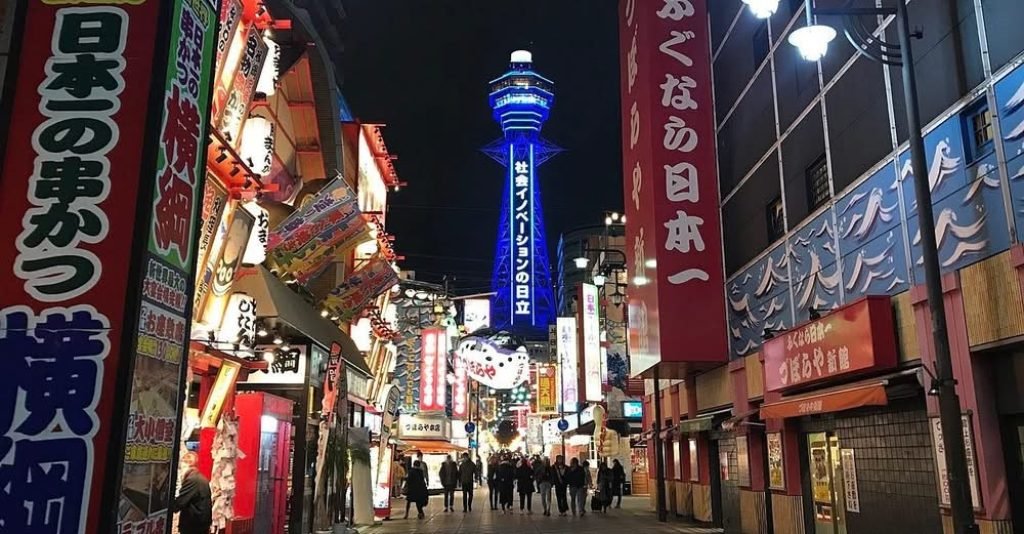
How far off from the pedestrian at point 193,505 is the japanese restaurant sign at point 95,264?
3.12 meters

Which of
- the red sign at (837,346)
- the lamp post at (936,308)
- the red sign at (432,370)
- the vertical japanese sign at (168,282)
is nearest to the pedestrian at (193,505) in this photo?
the vertical japanese sign at (168,282)

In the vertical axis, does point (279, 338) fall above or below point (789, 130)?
below

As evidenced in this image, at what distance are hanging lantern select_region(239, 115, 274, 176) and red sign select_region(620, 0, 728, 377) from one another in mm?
8457

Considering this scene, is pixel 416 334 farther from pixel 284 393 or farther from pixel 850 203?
pixel 850 203

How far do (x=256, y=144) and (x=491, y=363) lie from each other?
69.7ft

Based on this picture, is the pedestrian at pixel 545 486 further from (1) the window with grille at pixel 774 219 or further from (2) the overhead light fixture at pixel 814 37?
(2) the overhead light fixture at pixel 814 37

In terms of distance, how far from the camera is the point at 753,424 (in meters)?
16.2

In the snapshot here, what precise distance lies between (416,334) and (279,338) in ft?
70.6

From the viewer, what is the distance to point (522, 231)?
291 ft

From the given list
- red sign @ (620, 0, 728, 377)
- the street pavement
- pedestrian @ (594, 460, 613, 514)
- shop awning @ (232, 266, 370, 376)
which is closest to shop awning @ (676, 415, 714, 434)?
red sign @ (620, 0, 728, 377)

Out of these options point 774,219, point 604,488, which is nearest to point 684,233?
point 774,219

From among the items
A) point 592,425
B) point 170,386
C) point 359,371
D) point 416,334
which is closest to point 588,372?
point 592,425

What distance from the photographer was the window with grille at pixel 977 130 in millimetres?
8724

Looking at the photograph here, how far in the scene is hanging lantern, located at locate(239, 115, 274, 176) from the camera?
1374cm
